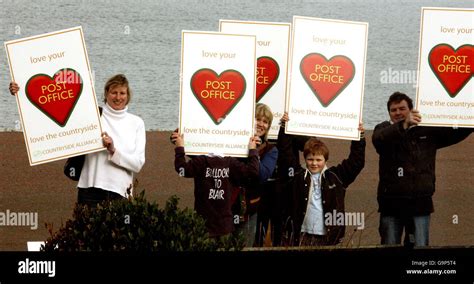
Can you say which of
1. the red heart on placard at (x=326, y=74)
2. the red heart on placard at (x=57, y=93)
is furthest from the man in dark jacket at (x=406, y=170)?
the red heart on placard at (x=57, y=93)

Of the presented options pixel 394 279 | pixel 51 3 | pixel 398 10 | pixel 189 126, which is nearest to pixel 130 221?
pixel 189 126

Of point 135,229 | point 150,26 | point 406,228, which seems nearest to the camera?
point 135,229

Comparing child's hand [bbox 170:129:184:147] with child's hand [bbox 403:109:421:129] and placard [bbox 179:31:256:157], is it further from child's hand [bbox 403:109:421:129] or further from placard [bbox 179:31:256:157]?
child's hand [bbox 403:109:421:129]

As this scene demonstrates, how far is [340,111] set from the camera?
384 inches

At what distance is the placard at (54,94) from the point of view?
30.7 ft

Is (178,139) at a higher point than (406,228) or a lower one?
higher

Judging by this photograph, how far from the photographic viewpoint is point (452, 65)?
32.3ft

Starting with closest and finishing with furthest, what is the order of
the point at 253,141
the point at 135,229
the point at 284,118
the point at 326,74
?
the point at 135,229 < the point at 253,141 < the point at 284,118 < the point at 326,74

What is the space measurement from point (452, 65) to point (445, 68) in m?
0.07

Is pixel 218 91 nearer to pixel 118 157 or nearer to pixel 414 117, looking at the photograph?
pixel 118 157

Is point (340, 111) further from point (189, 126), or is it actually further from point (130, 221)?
point (130, 221)

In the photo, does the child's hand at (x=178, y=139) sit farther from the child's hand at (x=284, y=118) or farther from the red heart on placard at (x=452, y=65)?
the red heart on placard at (x=452, y=65)

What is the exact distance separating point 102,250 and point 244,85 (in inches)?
71.8

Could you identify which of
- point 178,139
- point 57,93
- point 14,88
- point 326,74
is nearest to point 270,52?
point 326,74
